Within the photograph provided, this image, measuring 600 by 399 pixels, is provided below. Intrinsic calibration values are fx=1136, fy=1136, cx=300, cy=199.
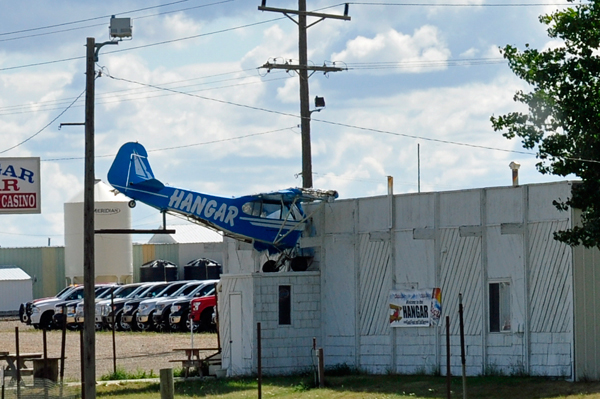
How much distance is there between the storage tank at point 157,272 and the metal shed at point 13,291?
21.4 ft

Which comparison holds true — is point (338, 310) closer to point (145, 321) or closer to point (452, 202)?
point (452, 202)

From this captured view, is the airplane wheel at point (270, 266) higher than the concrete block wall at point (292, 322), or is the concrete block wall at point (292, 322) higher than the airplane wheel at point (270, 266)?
the airplane wheel at point (270, 266)

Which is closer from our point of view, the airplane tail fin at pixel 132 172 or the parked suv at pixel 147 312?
the airplane tail fin at pixel 132 172

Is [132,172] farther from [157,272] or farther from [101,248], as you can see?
[157,272]

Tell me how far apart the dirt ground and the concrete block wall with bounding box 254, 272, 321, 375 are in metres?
3.44

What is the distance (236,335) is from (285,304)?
143 cm

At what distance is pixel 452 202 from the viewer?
24.9 metres

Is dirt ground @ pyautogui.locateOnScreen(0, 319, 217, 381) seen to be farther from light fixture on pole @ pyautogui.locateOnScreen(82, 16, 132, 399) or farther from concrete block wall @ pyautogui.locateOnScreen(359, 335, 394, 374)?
concrete block wall @ pyautogui.locateOnScreen(359, 335, 394, 374)

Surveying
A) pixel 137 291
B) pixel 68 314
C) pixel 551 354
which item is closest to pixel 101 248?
pixel 137 291

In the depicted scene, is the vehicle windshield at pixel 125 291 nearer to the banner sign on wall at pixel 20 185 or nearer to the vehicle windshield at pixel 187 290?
the vehicle windshield at pixel 187 290

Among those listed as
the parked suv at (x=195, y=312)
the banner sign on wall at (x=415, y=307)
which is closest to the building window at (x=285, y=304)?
the banner sign on wall at (x=415, y=307)

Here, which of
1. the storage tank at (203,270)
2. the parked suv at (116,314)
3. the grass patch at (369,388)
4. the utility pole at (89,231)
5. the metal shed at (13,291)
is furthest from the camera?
the metal shed at (13,291)

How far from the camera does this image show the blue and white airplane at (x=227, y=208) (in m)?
28.0

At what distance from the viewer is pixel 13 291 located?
6256 cm
